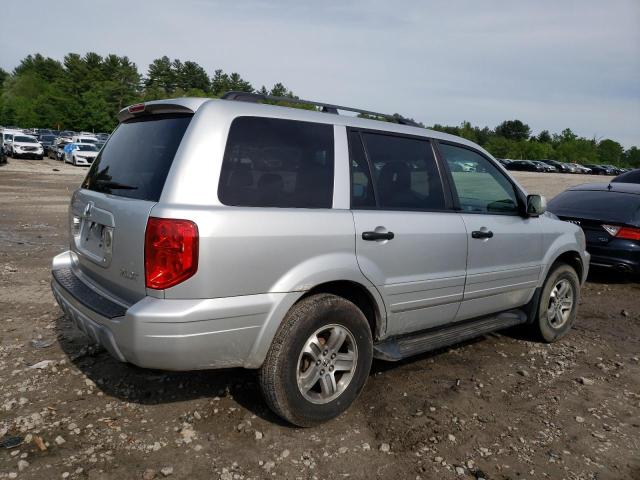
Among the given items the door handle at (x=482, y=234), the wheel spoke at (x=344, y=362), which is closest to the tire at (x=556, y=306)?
the door handle at (x=482, y=234)

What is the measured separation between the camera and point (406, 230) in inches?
141

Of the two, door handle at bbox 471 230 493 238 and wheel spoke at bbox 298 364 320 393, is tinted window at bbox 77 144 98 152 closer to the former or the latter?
door handle at bbox 471 230 493 238

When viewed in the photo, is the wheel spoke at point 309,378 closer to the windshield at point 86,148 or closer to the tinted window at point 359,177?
the tinted window at point 359,177

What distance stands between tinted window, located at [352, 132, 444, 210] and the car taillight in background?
467cm

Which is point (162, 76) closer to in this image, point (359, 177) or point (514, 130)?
point (514, 130)

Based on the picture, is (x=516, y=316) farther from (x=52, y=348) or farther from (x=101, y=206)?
(x=52, y=348)

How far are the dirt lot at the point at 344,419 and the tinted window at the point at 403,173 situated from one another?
4.56 feet

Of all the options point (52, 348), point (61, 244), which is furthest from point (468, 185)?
point (61, 244)

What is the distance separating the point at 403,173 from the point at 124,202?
191 centimetres

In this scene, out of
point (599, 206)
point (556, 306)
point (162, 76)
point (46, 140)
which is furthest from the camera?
point (162, 76)

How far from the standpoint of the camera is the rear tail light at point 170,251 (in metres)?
2.69

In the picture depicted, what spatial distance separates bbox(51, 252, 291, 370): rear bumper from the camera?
2707 mm

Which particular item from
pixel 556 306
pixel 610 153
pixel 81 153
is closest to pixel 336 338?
pixel 556 306

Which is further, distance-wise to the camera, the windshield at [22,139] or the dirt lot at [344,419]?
the windshield at [22,139]
